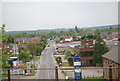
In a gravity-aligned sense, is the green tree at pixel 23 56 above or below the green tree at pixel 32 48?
below

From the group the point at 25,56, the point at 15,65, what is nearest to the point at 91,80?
the point at 15,65

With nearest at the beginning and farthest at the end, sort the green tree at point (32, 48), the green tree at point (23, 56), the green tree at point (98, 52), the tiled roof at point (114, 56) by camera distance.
A: 1. the tiled roof at point (114, 56)
2. the green tree at point (98, 52)
3. the green tree at point (23, 56)
4. the green tree at point (32, 48)

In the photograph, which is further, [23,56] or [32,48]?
[32,48]

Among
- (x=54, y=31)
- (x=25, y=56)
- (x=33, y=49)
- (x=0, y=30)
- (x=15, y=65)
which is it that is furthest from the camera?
(x=54, y=31)

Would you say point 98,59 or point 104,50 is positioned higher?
point 104,50

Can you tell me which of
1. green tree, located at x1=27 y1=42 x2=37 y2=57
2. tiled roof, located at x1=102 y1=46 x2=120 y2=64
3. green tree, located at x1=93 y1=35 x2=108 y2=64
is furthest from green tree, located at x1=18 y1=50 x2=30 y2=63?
tiled roof, located at x1=102 y1=46 x2=120 y2=64

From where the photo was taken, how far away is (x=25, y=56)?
31.2ft

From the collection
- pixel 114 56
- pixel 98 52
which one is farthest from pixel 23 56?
pixel 114 56

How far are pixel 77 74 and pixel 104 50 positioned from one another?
4772 mm

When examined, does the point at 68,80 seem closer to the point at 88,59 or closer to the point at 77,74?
the point at 77,74

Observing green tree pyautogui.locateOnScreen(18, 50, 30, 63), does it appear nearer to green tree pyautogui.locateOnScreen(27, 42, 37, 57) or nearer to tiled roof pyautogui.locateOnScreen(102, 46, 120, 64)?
green tree pyautogui.locateOnScreen(27, 42, 37, 57)

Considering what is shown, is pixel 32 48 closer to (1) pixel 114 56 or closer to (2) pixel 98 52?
(2) pixel 98 52

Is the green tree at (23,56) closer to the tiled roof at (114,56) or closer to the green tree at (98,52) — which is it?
the green tree at (98,52)

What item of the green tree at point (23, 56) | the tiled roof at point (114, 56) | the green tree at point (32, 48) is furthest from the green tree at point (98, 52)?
the green tree at point (32, 48)
